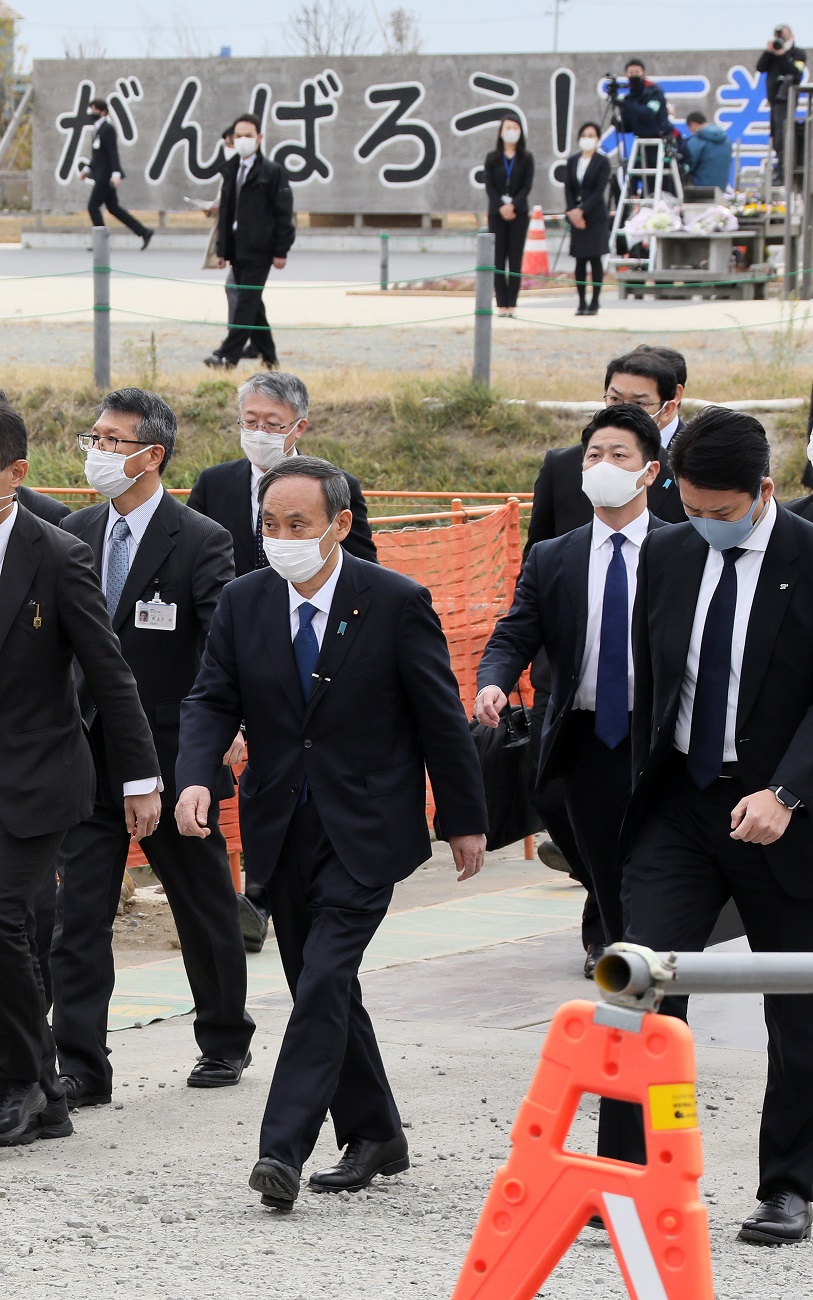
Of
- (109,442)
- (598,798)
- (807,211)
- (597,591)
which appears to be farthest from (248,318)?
(598,798)

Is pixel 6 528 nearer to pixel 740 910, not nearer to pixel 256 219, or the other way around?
pixel 740 910

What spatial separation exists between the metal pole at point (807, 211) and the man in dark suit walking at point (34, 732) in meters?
16.1

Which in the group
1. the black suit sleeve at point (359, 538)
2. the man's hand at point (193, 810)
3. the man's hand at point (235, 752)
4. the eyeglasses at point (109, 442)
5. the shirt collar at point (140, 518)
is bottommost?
the man's hand at point (235, 752)

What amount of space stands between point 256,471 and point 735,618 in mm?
2772

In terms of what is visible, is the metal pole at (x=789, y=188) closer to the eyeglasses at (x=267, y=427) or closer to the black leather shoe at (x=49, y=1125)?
the eyeglasses at (x=267, y=427)

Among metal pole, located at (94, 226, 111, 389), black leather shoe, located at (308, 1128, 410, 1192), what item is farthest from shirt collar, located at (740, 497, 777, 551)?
metal pole, located at (94, 226, 111, 389)

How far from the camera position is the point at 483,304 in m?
15.6

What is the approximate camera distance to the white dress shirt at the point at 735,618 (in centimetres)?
471

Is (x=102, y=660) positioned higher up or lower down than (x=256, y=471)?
lower down

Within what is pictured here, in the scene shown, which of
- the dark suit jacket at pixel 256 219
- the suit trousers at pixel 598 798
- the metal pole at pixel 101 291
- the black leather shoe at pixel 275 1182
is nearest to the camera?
the black leather shoe at pixel 275 1182

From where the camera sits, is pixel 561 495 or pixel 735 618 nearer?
pixel 735 618

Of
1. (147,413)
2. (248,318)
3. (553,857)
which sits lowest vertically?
(553,857)

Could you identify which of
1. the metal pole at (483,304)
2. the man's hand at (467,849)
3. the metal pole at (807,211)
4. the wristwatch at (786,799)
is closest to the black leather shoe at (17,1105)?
the man's hand at (467,849)

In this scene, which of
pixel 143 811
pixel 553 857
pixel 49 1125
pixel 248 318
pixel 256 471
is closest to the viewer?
pixel 49 1125
